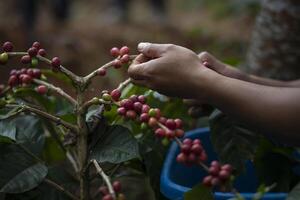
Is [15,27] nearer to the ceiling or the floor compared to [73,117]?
nearer to the floor

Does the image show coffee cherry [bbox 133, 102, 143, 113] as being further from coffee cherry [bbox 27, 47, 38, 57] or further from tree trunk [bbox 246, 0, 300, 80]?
tree trunk [bbox 246, 0, 300, 80]

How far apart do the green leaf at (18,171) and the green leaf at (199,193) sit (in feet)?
0.94

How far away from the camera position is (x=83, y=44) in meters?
3.84

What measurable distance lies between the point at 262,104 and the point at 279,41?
38.7 inches

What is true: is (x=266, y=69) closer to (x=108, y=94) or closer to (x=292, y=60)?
(x=292, y=60)

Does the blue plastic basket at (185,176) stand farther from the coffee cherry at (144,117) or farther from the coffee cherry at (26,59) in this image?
the coffee cherry at (26,59)

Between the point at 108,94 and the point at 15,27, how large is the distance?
10.1 feet

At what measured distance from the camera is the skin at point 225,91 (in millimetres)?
912

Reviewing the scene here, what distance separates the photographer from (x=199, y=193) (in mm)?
935

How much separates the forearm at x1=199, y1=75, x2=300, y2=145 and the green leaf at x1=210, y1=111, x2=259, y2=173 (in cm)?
18

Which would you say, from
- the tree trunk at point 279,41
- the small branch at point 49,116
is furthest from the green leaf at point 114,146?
the tree trunk at point 279,41

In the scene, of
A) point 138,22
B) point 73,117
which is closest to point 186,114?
point 73,117

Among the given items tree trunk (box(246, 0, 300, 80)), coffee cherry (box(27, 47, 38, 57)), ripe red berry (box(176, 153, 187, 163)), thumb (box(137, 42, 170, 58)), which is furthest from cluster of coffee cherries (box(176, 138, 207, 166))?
tree trunk (box(246, 0, 300, 80))

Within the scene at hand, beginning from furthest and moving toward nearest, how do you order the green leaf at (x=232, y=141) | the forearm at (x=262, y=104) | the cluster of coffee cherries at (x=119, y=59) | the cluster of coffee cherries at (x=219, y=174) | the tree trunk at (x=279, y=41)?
1. the tree trunk at (x=279, y=41)
2. the green leaf at (x=232, y=141)
3. the cluster of coffee cherries at (x=119, y=59)
4. the forearm at (x=262, y=104)
5. the cluster of coffee cherries at (x=219, y=174)
